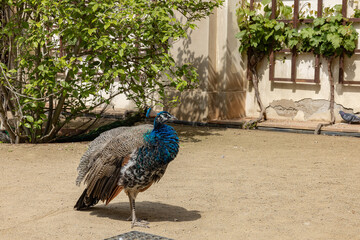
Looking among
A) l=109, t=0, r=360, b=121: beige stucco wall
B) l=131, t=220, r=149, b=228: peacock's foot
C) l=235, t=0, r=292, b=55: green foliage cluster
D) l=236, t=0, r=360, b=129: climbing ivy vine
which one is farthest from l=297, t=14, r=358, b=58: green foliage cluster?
l=131, t=220, r=149, b=228: peacock's foot

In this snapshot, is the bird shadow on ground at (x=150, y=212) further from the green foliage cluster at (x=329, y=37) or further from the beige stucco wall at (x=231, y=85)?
the green foliage cluster at (x=329, y=37)

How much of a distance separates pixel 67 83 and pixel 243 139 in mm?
3345

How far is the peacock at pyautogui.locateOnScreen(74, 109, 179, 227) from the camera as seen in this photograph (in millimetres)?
4520

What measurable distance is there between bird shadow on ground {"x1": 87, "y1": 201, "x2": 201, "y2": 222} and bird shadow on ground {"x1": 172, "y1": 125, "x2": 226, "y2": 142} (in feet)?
13.3

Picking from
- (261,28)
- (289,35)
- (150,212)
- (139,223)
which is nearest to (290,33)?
(289,35)

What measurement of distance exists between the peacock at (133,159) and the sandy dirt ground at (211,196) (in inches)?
13.6

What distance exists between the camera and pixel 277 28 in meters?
10.9

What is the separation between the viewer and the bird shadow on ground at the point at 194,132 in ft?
31.6

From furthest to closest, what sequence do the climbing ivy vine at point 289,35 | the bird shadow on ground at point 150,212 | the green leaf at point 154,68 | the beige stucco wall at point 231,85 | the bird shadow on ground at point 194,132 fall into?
the beige stucco wall at point 231,85 → the climbing ivy vine at point 289,35 → the bird shadow on ground at point 194,132 → the green leaf at point 154,68 → the bird shadow on ground at point 150,212

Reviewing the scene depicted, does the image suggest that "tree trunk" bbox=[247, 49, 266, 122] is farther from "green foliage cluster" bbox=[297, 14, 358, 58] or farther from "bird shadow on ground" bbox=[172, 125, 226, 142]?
"bird shadow on ground" bbox=[172, 125, 226, 142]

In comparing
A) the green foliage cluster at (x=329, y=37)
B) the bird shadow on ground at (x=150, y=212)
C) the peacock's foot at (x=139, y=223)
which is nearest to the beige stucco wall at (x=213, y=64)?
the green foliage cluster at (x=329, y=37)

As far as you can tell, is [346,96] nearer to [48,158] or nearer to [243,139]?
[243,139]

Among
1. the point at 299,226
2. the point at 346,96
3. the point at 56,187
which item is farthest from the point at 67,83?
the point at 346,96

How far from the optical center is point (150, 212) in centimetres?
521
